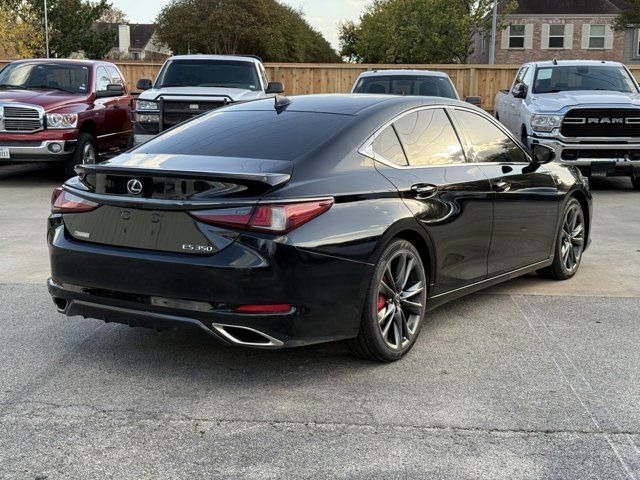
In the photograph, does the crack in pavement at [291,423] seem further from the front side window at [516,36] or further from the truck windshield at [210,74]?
the front side window at [516,36]

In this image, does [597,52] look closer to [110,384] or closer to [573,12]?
[573,12]

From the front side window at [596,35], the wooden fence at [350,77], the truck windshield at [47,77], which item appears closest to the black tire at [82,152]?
the truck windshield at [47,77]

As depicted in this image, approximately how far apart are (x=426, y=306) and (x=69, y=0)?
57663mm

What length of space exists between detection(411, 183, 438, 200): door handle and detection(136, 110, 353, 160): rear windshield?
0.58 m

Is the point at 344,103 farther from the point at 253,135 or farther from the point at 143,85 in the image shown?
the point at 143,85

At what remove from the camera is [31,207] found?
1107 centimetres

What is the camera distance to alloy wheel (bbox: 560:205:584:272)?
23.3ft

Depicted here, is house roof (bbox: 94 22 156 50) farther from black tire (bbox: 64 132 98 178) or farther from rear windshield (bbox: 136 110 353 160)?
rear windshield (bbox: 136 110 353 160)

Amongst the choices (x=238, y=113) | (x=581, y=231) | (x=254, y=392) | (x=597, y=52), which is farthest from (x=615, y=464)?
(x=597, y=52)

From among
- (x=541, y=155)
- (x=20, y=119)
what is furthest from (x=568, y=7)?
(x=541, y=155)

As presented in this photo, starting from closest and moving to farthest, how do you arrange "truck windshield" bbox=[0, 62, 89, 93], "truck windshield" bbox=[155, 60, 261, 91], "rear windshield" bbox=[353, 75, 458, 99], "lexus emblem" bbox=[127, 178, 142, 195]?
1. "lexus emblem" bbox=[127, 178, 142, 195]
2. "rear windshield" bbox=[353, 75, 458, 99]
3. "truck windshield" bbox=[0, 62, 89, 93]
4. "truck windshield" bbox=[155, 60, 261, 91]

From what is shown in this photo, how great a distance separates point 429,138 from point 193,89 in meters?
8.67

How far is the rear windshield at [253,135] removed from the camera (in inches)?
188

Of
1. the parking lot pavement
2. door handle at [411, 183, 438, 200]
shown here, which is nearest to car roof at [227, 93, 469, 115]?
door handle at [411, 183, 438, 200]
